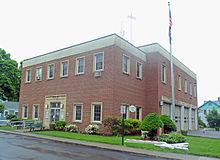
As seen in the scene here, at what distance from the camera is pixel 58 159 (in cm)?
874

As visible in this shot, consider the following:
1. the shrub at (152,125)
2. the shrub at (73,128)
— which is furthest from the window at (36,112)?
the shrub at (152,125)

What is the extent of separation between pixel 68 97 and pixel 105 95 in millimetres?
5311

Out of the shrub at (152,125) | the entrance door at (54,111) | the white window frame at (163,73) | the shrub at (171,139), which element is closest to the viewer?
the shrub at (171,139)

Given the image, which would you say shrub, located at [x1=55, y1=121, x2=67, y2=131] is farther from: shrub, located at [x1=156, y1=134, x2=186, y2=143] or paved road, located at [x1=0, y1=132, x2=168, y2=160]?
shrub, located at [x1=156, y1=134, x2=186, y2=143]

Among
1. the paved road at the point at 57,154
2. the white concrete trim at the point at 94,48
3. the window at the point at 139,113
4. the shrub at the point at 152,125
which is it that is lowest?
the paved road at the point at 57,154

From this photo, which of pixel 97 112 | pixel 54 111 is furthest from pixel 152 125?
pixel 54 111

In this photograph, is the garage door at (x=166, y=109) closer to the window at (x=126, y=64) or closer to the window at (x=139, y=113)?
the window at (x=139, y=113)

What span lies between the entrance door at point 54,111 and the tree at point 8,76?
21817mm

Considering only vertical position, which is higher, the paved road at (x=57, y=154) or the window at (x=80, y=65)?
the window at (x=80, y=65)

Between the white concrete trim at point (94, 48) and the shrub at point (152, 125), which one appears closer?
the shrub at point (152, 125)

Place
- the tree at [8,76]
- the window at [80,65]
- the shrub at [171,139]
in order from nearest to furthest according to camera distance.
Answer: the shrub at [171,139], the window at [80,65], the tree at [8,76]

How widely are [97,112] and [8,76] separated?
98.9 feet

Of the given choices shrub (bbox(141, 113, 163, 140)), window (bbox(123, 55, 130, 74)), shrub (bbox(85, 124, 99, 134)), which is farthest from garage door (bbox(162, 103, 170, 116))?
shrub (bbox(141, 113, 163, 140))

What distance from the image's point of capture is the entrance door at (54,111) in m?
23.9
